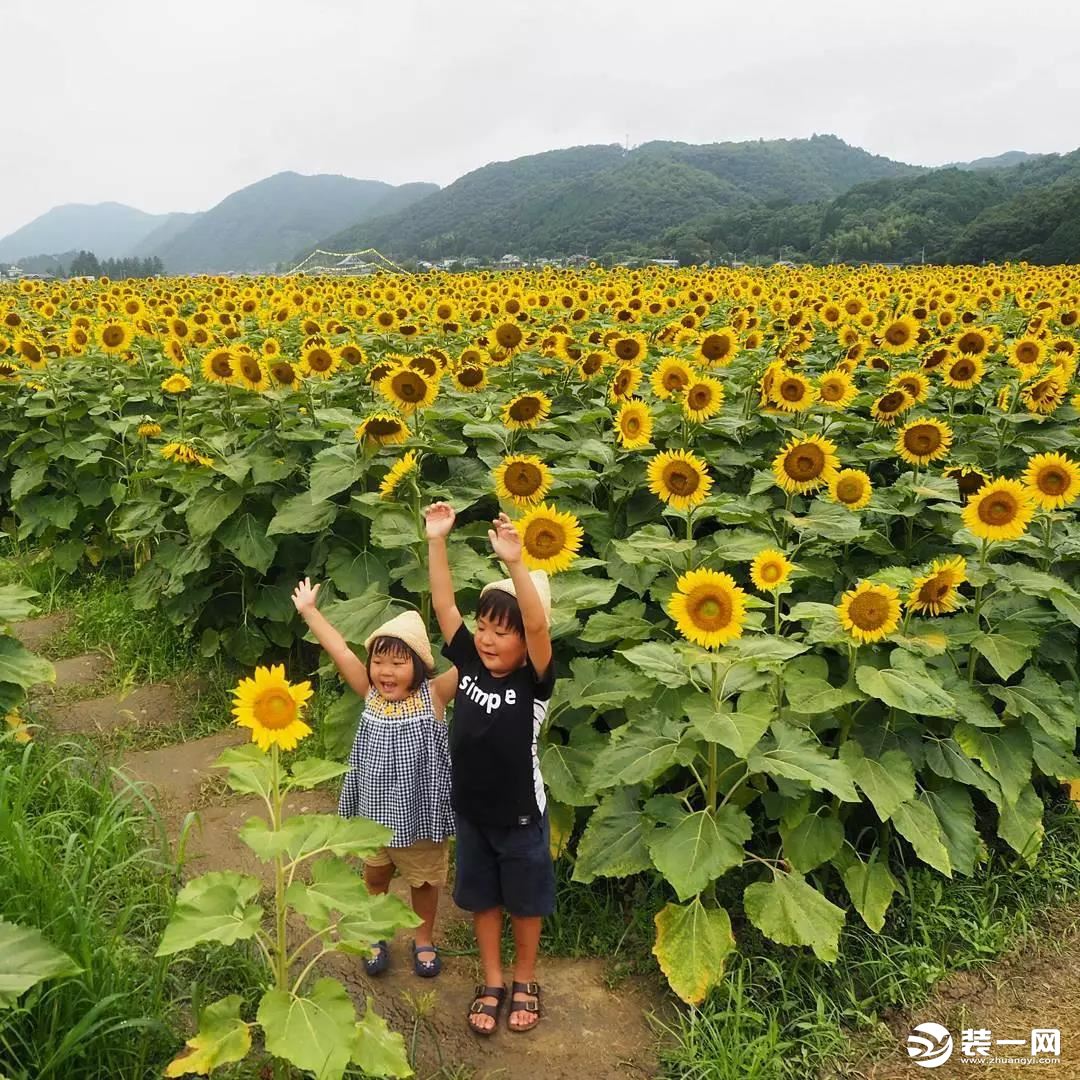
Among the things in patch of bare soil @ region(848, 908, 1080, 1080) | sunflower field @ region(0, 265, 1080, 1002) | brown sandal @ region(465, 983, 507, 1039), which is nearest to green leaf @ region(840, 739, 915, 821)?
sunflower field @ region(0, 265, 1080, 1002)

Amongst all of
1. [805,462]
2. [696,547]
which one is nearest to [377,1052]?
[696,547]

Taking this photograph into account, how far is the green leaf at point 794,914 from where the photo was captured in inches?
110

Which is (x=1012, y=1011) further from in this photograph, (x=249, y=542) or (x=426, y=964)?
(x=249, y=542)

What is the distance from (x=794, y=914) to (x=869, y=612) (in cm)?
97

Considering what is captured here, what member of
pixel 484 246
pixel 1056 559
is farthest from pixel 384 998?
pixel 484 246

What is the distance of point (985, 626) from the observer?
11.9 ft

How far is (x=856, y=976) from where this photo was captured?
118 inches

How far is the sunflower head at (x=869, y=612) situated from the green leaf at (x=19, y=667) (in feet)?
9.64

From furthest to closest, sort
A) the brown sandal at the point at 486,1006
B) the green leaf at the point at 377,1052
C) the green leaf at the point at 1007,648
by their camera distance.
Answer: the green leaf at the point at 1007,648
the brown sandal at the point at 486,1006
the green leaf at the point at 377,1052

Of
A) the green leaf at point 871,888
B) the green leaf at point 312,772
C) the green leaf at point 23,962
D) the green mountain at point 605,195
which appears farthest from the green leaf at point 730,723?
the green mountain at point 605,195

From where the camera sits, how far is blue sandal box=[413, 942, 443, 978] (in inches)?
118

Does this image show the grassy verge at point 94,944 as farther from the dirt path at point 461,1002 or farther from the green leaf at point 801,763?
the green leaf at point 801,763

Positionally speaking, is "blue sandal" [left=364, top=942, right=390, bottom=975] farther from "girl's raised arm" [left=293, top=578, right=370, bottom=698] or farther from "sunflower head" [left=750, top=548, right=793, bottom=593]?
"sunflower head" [left=750, top=548, right=793, bottom=593]

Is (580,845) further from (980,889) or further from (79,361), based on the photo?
(79,361)
